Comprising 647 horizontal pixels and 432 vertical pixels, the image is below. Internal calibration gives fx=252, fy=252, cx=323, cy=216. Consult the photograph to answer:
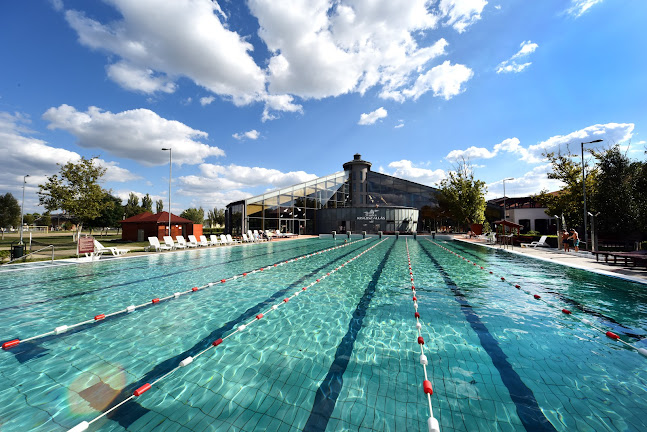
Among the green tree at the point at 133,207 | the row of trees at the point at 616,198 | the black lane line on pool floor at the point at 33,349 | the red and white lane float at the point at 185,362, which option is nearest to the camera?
the red and white lane float at the point at 185,362

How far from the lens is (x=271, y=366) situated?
3.37m

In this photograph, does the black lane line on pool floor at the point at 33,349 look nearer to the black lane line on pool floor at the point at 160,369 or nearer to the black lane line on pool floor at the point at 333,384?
the black lane line on pool floor at the point at 160,369

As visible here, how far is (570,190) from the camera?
20547 mm

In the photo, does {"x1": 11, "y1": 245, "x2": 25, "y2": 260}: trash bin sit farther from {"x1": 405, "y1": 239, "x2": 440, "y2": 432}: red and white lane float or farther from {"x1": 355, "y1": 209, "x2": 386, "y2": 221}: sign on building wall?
{"x1": 355, "y1": 209, "x2": 386, "y2": 221}: sign on building wall

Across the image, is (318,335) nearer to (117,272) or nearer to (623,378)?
(623,378)

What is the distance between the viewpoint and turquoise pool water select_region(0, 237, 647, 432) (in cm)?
252

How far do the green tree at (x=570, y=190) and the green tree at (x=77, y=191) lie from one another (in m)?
37.7

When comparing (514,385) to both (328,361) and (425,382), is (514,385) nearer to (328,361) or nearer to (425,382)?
(425,382)

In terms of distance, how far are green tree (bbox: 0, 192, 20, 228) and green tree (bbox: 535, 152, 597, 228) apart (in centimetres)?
7725

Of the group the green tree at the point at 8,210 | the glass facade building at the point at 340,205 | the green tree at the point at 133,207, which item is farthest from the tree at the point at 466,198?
the green tree at the point at 8,210

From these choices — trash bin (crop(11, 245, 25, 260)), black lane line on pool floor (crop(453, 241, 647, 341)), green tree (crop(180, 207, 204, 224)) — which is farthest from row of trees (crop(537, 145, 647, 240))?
green tree (crop(180, 207, 204, 224))

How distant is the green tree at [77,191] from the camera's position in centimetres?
1972

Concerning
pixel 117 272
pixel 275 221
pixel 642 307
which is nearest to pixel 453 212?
pixel 275 221

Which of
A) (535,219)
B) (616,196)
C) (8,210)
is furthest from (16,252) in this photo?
(8,210)
